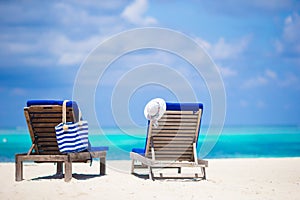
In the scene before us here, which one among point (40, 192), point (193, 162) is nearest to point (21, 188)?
point (40, 192)

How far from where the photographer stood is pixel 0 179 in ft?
28.6

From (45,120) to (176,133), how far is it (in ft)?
6.63

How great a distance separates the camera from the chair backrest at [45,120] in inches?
322

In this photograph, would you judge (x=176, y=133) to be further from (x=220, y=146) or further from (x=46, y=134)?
(x=220, y=146)

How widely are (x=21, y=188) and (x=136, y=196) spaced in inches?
66.2

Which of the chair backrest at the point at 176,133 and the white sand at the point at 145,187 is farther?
the chair backrest at the point at 176,133

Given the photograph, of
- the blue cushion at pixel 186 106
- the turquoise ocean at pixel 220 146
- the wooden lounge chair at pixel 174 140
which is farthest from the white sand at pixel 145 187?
the turquoise ocean at pixel 220 146

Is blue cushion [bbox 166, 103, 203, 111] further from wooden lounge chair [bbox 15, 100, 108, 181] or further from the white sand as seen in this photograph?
wooden lounge chair [bbox 15, 100, 108, 181]

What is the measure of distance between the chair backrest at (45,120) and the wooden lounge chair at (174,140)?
129 centimetres

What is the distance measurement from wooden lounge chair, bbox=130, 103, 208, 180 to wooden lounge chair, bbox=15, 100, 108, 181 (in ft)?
3.02

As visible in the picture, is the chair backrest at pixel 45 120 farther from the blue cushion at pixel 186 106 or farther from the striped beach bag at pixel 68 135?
the blue cushion at pixel 186 106

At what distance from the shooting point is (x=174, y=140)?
872cm

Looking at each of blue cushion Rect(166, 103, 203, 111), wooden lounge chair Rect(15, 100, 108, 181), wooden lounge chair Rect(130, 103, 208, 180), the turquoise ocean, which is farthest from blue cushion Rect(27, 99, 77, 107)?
the turquoise ocean

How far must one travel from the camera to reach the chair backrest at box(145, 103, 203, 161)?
8.58 m
